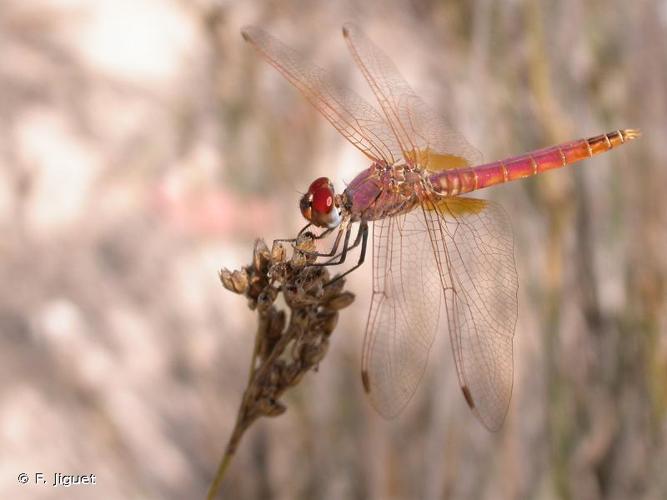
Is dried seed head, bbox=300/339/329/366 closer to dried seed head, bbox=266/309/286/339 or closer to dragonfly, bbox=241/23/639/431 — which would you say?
dried seed head, bbox=266/309/286/339

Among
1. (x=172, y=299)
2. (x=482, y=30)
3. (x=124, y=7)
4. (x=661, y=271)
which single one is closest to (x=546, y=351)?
(x=661, y=271)

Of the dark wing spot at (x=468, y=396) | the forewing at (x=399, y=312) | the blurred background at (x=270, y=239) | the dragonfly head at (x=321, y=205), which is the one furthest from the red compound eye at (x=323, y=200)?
the blurred background at (x=270, y=239)

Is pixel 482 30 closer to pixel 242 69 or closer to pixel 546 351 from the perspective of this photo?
pixel 242 69

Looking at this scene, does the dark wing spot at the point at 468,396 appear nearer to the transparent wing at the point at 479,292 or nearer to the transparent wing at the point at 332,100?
the transparent wing at the point at 479,292

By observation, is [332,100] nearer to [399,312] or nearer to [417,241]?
[417,241]

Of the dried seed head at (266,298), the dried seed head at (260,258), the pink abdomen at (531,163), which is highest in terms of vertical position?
the pink abdomen at (531,163)

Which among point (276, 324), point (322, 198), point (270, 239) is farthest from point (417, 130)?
point (270, 239)

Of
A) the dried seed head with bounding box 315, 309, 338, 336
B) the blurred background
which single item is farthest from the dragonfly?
the blurred background
